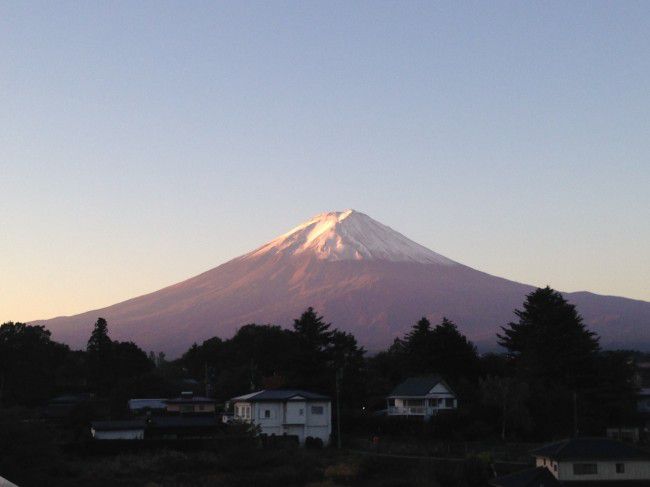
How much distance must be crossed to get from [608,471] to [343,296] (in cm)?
12348

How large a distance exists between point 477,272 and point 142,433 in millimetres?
146569

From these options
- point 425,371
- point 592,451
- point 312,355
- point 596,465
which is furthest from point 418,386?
point 596,465

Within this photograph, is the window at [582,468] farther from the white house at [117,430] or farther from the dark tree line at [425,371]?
the white house at [117,430]

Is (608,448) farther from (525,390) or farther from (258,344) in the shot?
(258,344)

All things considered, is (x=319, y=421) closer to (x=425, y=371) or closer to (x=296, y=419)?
(x=296, y=419)

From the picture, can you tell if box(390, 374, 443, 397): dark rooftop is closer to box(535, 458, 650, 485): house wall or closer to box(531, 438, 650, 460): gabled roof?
box(531, 438, 650, 460): gabled roof

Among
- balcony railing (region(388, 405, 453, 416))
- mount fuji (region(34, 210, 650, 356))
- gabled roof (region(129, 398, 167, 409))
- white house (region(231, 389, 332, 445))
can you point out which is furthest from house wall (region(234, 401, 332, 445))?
mount fuji (region(34, 210, 650, 356))

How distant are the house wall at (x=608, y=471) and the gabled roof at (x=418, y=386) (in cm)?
2133

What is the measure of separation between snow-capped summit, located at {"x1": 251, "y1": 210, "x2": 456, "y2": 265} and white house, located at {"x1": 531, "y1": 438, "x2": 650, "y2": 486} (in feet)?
466

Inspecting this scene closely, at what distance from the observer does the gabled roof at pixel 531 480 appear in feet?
97.3

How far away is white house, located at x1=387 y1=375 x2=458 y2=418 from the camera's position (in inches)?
2158

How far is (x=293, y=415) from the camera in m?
50.2

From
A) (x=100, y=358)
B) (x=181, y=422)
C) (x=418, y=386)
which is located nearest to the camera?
(x=181, y=422)

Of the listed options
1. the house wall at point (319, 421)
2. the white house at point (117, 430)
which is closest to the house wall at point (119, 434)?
the white house at point (117, 430)
